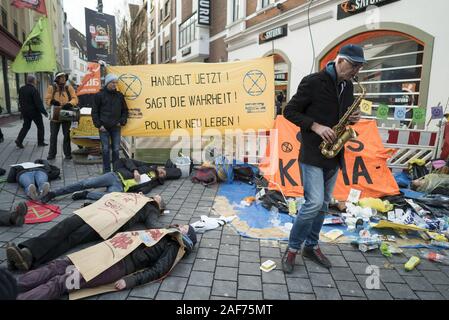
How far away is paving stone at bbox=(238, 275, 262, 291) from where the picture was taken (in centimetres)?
282

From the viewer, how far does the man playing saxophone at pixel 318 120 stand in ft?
9.31

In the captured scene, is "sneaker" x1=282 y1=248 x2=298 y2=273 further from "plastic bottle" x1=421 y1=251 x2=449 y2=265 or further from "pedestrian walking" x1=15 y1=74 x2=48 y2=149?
"pedestrian walking" x1=15 y1=74 x2=48 y2=149

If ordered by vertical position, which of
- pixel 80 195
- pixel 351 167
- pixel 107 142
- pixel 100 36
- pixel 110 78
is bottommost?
pixel 80 195

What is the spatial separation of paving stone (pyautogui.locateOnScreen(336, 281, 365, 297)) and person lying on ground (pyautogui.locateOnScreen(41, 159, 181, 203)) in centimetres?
344

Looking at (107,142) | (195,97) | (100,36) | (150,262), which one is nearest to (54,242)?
(150,262)

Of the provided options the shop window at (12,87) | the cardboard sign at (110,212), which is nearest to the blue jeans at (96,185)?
the cardboard sign at (110,212)

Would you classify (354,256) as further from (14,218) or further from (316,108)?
(14,218)

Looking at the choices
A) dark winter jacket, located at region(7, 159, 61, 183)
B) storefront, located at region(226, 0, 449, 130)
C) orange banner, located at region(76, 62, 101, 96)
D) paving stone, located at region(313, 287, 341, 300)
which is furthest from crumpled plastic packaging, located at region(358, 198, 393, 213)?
orange banner, located at region(76, 62, 101, 96)

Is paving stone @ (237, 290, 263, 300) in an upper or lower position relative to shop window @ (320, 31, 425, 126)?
lower

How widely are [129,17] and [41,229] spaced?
26284 millimetres

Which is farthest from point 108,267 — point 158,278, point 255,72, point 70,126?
point 70,126

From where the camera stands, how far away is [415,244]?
3.75 metres

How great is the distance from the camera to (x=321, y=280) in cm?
297

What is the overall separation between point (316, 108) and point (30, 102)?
8.49 m
